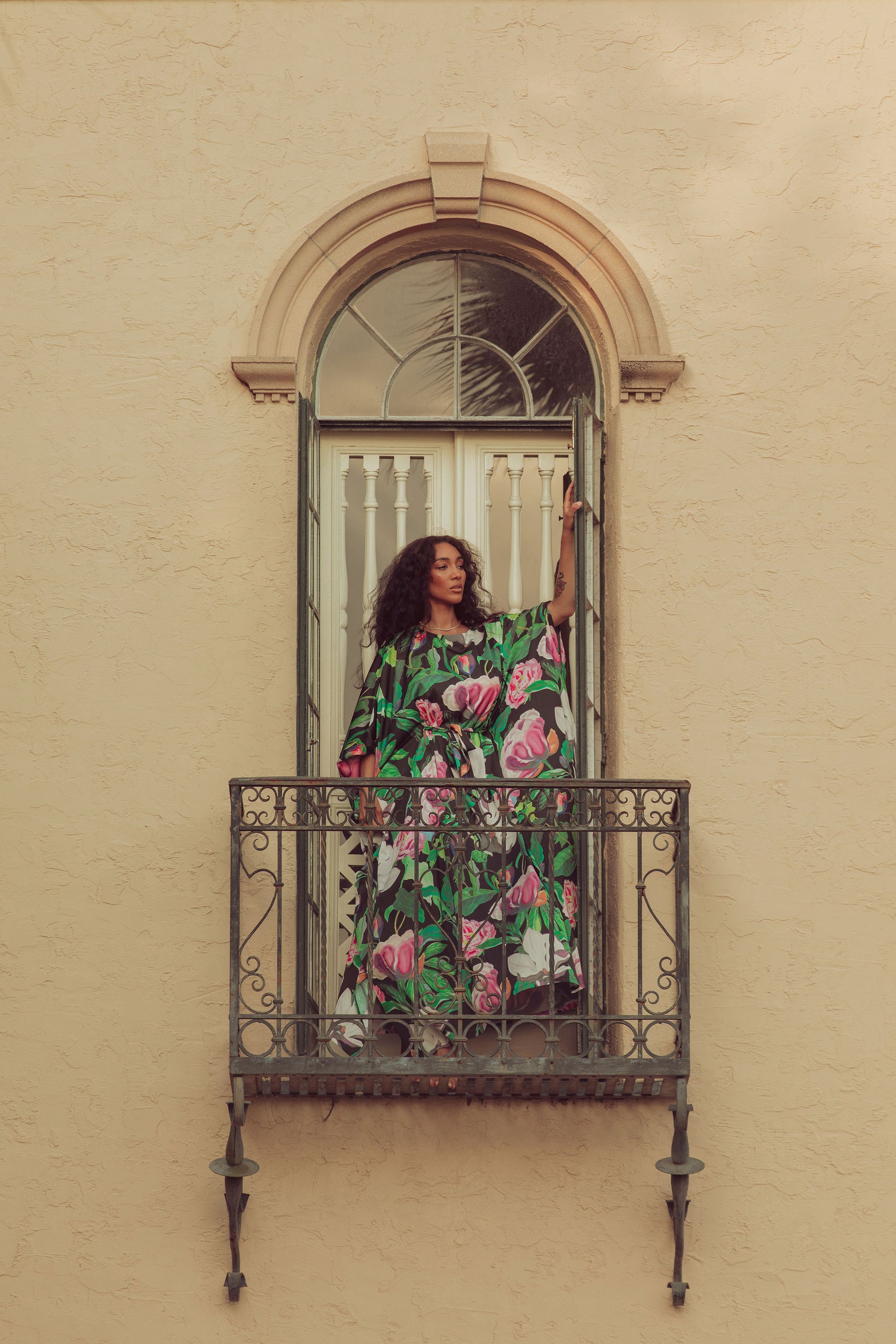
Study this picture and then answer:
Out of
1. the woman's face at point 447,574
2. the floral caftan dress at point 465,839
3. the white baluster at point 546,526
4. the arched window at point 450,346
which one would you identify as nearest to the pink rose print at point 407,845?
the floral caftan dress at point 465,839

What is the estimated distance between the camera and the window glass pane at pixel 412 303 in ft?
25.3

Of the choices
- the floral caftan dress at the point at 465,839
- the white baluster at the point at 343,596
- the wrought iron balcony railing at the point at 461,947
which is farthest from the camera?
the white baluster at the point at 343,596

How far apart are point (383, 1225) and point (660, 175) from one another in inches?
176

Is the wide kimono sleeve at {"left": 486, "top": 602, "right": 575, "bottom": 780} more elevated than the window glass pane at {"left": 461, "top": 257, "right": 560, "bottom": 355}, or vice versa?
the window glass pane at {"left": 461, "top": 257, "right": 560, "bottom": 355}

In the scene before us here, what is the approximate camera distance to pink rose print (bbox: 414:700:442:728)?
23.5ft

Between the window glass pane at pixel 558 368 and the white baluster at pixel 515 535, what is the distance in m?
0.24

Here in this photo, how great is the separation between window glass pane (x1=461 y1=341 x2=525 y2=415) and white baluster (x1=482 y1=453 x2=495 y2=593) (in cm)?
21

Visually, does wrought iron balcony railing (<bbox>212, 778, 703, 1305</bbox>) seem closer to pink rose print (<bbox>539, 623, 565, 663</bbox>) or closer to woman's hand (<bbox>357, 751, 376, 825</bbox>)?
woman's hand (<bbox>357, 751, 376, 825</bbox>)

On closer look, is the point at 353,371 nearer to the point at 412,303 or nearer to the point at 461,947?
the point at 412,303

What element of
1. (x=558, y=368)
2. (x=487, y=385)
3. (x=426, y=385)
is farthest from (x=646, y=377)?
(x=426, y=385)

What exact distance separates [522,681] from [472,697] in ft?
0.73

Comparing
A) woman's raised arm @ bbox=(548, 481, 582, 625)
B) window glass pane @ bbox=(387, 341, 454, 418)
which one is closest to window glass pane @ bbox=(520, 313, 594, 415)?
window glass pane @ bbox=(387, 341, 454, 418)

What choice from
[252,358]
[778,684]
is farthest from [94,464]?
[778,684]

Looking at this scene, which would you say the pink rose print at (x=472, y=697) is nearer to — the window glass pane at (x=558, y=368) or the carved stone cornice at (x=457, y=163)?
the window glass pane at (x=558, y=368)
